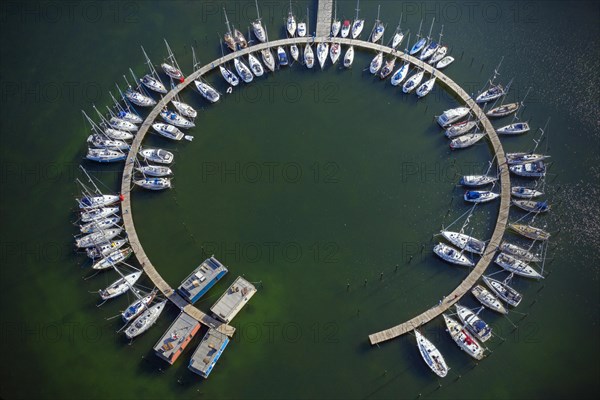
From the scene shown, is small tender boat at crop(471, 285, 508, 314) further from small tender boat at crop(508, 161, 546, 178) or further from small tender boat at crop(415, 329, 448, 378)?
small tender boat at crop(508, 161, 546, 178)

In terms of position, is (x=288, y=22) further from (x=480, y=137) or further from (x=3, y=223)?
(x=3, y=223)

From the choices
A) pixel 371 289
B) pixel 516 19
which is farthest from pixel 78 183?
pixel 516 19

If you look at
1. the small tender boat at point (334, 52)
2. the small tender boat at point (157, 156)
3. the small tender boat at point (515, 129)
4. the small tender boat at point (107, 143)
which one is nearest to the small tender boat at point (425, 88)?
the small tender boat at point (515, 129)

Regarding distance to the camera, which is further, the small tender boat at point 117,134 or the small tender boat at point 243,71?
the small tender boat at point 243,71

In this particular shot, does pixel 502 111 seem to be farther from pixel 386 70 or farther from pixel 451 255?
pixel 451 255

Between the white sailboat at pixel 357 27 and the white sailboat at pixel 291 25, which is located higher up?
the white sailboat at pixel 357 27

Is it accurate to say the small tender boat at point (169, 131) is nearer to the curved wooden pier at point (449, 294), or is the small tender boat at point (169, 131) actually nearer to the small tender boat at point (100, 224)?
the curved wooden pier at point (449, 294)

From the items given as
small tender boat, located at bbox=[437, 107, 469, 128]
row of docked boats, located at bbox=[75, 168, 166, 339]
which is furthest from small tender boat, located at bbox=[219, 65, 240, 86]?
small tender boat, located at bbox=[437, 107, 469, 128]
